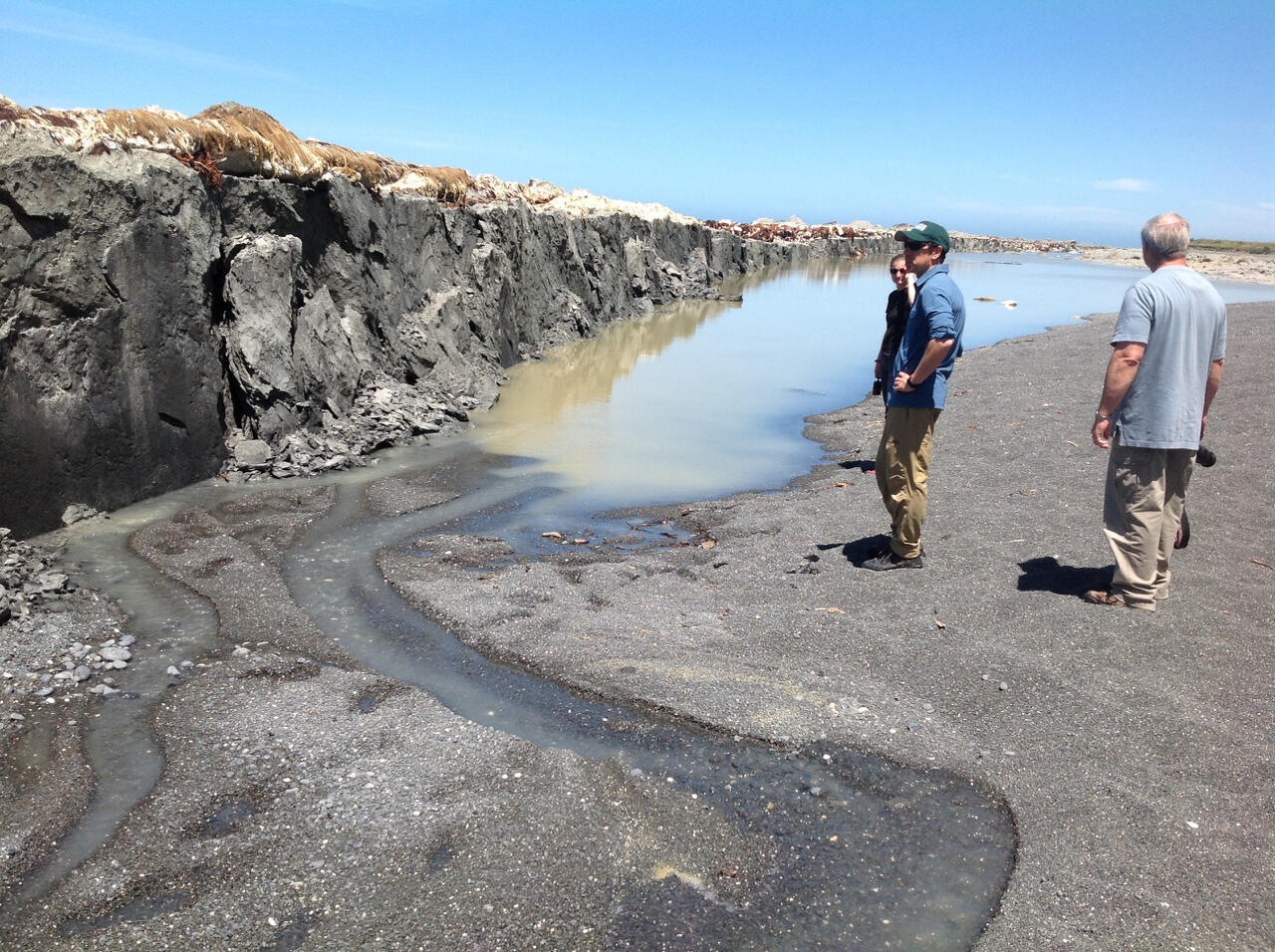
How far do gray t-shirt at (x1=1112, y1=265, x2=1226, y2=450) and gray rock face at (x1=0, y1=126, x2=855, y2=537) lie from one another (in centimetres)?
716

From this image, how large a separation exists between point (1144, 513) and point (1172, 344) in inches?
37.6

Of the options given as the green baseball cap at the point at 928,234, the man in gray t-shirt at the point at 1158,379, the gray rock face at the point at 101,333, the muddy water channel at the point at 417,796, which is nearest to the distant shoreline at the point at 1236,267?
the green baseball cap at the point at 928,234

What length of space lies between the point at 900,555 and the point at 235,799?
429cm

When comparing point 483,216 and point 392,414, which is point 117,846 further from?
point 483,216

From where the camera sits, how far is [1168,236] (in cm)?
477

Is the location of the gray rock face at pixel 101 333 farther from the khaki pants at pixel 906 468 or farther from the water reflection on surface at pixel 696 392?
the khaki pants at pixel 906 468

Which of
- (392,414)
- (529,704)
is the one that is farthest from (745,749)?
(392,414)

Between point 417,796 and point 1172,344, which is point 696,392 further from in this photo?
point 417,796

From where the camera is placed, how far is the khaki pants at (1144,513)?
496 centimetres

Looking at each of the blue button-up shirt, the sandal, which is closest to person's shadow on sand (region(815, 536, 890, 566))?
the blue button-up shirt

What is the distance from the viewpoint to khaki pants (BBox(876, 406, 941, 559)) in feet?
18.7

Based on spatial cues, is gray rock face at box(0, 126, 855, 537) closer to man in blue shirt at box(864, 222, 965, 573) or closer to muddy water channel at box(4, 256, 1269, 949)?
muddy water channel at box(4, 256, 1269, 949)

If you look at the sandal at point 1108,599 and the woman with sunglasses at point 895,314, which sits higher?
the woman with sunglasses at point 895,314

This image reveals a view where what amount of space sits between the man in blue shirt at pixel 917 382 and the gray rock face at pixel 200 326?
5.70m
